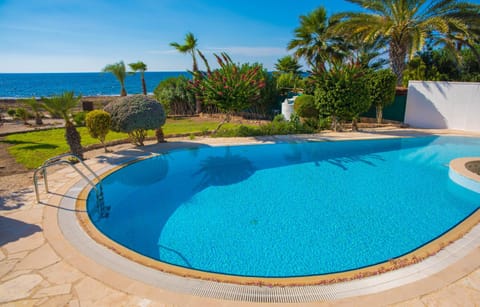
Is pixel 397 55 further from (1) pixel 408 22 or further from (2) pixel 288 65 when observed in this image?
(2) pixel 288 65

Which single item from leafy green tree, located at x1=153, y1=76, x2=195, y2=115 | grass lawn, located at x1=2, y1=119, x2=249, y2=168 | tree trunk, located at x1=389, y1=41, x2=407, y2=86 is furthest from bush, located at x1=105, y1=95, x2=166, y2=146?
tree trunk, located at x1=389, y1=41, x2=407, y2=86

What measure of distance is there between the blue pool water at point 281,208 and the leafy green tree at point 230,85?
2478 mm

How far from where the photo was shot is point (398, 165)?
1046cm

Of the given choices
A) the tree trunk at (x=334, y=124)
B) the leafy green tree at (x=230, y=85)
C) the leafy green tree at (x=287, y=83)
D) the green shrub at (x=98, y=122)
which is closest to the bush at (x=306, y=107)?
the tree trunk at (x=334, y=124)

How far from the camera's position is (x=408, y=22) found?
636 inches

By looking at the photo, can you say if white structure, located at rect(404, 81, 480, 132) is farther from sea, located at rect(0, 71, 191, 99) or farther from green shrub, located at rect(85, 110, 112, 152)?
sea, located at rect(0, 71, 191, 99)

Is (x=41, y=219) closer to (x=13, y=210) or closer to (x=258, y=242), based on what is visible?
(x=13, y=210)

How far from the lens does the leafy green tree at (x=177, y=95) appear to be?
2194 cm

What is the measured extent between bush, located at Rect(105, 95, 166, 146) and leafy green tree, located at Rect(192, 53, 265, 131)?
2.66 metres

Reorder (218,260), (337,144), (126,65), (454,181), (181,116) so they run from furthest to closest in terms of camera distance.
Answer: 1. (126,65)
2. (181,116)
3. (337,144)
4. (454,181)
5. (218,260)

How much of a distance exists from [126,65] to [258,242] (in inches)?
892

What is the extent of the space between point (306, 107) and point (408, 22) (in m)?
7.81

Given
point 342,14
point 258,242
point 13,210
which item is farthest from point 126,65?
point 258,242

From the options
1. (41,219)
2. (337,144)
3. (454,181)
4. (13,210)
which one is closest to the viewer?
(41,219)
